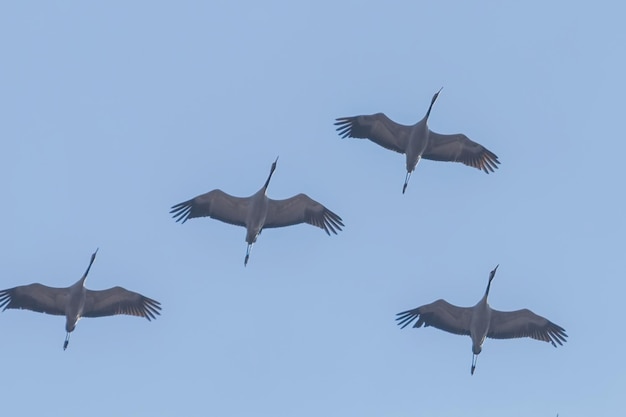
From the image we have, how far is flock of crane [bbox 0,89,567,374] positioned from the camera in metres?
37.3

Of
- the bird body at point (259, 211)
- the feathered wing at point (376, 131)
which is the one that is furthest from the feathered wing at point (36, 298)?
the feathered wing at point (376, 131)

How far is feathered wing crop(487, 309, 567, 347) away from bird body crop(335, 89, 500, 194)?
3949 mm

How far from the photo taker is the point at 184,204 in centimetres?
3784

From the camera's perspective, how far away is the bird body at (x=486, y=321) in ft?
124

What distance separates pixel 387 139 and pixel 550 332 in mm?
6708

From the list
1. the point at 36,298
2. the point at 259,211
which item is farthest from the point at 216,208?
the point at 36,298

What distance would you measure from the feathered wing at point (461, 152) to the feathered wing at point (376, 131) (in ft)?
2.63

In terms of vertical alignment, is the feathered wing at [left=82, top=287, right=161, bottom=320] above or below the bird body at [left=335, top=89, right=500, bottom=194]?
below

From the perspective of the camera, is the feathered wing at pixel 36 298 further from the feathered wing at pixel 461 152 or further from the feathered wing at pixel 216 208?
the feathered wing at pixel 461 152

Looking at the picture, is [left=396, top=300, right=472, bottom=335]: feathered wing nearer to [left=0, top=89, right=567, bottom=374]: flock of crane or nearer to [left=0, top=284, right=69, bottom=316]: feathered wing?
[left=0, top=89, right=567, bottom=374]: flock of crane

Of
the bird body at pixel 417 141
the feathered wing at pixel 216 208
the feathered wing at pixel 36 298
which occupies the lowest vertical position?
the feathered wing at pixel 36 298

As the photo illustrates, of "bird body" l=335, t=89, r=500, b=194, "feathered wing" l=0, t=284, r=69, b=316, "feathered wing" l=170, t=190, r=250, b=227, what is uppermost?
"bird body" l=335, t=89, r=500, b=194

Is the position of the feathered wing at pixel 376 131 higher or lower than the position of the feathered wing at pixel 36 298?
higher

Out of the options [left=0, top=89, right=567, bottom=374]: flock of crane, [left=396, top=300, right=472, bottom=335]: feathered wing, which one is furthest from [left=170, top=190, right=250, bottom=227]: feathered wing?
[left=396, top=300, right=472, bottom=335]: feathered wing
